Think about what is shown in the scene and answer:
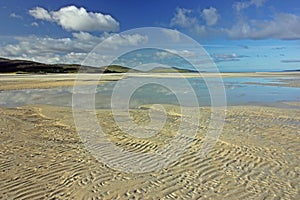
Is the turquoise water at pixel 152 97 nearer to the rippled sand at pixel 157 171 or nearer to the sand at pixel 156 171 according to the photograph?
the sand at pixel 156 171

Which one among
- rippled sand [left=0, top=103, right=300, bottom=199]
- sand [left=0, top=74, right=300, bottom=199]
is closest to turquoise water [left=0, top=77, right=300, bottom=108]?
sand [left=0, top=74, right=300, bottom=199]

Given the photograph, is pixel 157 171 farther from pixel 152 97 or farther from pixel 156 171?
pixel 152 97

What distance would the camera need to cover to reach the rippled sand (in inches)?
269

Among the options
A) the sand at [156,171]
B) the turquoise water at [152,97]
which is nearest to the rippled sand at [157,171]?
the sand at [156,171]

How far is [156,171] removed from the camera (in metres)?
8.15

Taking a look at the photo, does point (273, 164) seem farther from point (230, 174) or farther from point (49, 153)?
point (49, 153)

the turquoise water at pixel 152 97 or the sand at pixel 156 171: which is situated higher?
the turquoise water at pixel 152 97

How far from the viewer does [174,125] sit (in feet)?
45.7

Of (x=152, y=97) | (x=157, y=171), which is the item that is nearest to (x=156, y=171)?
(x=157, y=171)

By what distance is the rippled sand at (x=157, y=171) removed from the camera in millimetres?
6832

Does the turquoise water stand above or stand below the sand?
above

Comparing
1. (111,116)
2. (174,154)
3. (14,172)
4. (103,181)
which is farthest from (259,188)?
(111,116)

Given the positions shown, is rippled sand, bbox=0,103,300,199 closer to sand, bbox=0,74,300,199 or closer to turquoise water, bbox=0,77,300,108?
sand, bbox=0,74,300,199

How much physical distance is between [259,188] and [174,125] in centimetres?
707
